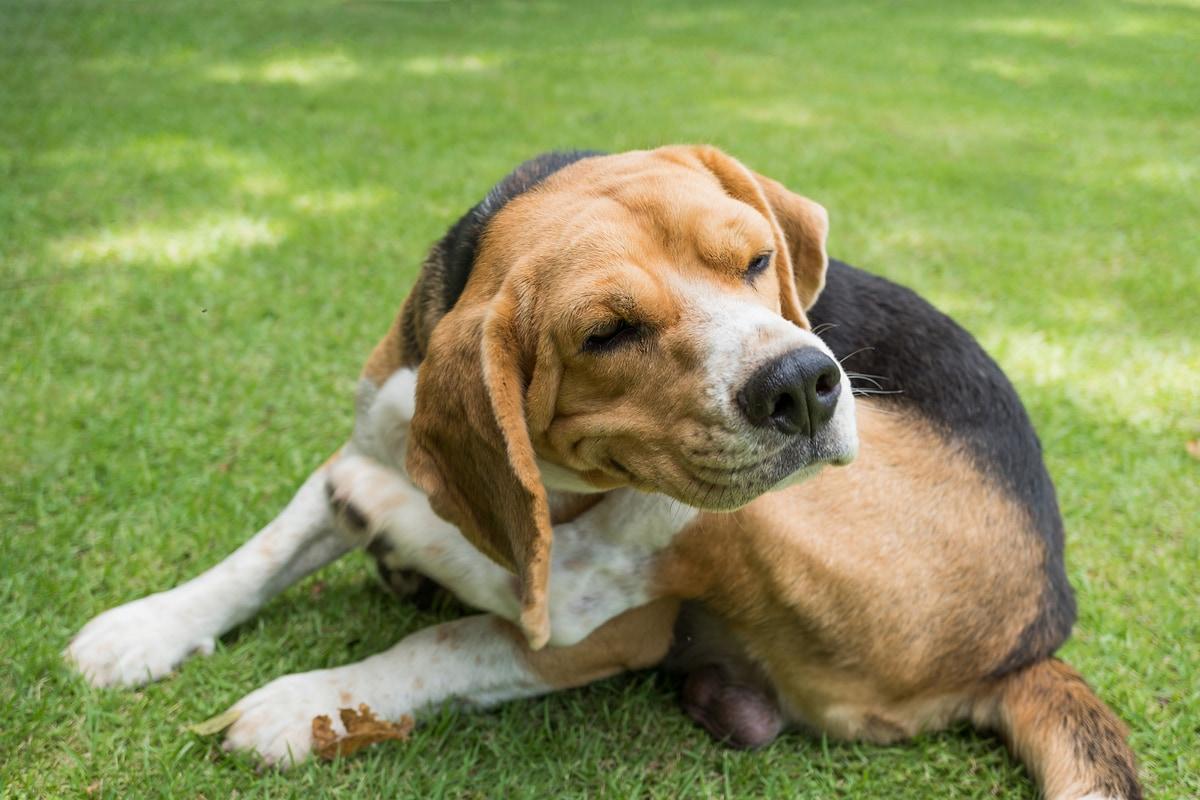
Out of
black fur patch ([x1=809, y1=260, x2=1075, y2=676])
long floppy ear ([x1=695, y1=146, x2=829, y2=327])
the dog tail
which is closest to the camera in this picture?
the dog tail

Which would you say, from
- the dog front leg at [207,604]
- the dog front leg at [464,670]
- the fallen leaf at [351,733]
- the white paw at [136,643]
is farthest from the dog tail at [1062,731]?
the white paw at [136,643]

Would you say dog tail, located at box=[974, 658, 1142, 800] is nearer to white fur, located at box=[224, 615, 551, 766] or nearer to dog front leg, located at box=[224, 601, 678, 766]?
dog front leg, located at box=[224, 601, 678, 766]

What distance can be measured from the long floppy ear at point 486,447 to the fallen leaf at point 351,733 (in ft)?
1.99

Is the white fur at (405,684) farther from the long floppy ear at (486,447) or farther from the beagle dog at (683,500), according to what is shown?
the long floppy ear at (486,447)

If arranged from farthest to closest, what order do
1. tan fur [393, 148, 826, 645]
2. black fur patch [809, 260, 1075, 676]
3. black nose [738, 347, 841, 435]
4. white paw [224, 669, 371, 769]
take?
black fur patch [809, 260, 1075, 676] < white paw [224, 669, 371, 769] < tan fur [393, 148, 826, 645] < black nose [738, 347, 841, 435]

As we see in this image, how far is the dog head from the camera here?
2.61 m

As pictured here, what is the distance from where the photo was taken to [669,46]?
13859mm

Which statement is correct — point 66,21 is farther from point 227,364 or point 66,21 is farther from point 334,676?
point 334,676

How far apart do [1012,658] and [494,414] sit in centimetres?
187

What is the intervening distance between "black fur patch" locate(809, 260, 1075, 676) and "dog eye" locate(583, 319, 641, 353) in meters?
1.00

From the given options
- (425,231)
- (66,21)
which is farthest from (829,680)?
(66,21)

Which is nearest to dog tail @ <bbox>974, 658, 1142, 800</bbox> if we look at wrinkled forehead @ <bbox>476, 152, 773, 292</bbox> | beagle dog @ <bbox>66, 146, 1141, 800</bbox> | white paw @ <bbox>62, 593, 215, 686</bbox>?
beagle dog @ <bbox>66, 146, 1141, 800</bbox>

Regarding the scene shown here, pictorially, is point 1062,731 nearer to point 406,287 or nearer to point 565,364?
point 565,364

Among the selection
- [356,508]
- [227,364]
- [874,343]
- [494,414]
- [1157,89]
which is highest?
[494,414]
